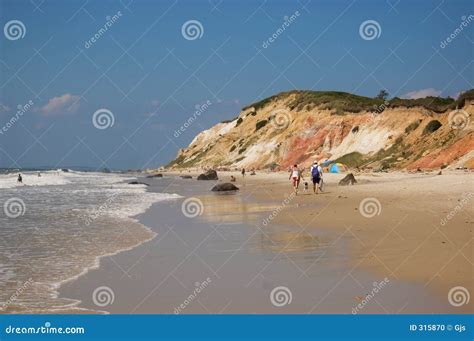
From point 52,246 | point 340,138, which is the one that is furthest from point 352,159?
point 52,246

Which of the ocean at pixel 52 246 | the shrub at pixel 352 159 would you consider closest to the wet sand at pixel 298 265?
the ocean at pixel 52 246

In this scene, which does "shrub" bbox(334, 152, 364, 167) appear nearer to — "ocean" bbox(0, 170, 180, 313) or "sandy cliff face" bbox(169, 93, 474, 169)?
"sandy cliff face" bbox(169, 93, 474, 169)

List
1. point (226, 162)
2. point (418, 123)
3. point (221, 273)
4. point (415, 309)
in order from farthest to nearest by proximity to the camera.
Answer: point (226, 162) < point (418, 123) < point (221, 273) < point (415, 309)

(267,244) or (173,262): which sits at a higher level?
(267,244)

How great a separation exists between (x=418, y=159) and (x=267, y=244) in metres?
35.1

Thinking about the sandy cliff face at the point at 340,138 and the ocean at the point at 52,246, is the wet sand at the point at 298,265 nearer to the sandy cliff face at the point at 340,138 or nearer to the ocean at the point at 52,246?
the ocean at the point at 52,246

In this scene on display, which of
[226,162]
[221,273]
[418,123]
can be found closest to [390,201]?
[221,273]

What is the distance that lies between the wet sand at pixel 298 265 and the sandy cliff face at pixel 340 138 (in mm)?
23577

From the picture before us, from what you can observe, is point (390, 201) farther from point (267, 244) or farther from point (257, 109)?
point (257, 109)

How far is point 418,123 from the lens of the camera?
57094mm

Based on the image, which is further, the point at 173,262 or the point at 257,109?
the point at 257,109

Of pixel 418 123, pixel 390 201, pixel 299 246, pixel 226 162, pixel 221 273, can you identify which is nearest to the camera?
pixel 221 273

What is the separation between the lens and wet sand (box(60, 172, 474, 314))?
806cm

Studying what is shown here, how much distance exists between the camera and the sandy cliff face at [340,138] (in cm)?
4612
